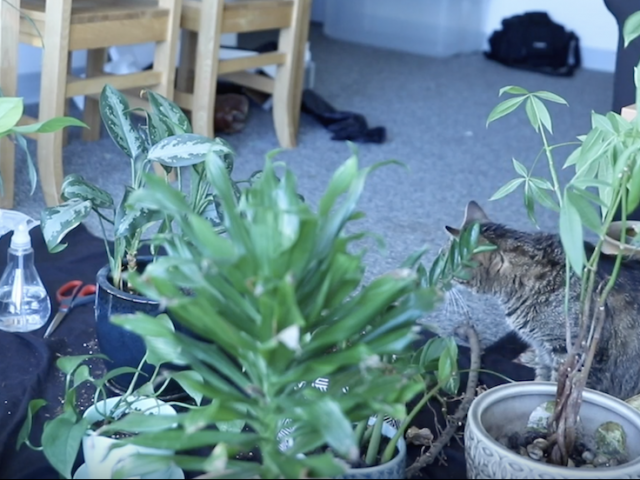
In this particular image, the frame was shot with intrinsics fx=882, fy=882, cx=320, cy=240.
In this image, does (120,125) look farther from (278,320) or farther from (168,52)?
(168,52)

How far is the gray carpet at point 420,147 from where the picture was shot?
2.44 metres

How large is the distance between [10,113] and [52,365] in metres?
0.57

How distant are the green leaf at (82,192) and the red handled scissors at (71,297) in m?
0.43

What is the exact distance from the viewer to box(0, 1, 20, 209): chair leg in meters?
2.18

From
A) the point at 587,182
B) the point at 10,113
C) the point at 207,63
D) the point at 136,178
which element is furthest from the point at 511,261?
the point at 207,63

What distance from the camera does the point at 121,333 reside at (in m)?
1.37

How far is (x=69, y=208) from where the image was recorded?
4.29 feet

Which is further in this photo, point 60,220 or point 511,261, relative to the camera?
point 511,261

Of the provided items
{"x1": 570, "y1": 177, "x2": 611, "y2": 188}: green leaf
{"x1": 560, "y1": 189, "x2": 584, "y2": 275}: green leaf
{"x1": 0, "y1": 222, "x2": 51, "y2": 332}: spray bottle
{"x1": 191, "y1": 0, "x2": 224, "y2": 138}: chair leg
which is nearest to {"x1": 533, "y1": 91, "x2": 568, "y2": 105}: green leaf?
{"x1": 570, "y1": 177, "x2": 611, "y2": 188}: green leaf

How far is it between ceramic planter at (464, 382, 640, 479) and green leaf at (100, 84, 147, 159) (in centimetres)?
66

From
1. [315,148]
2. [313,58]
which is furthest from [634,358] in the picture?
[313,58]

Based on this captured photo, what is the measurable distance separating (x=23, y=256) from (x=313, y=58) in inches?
130

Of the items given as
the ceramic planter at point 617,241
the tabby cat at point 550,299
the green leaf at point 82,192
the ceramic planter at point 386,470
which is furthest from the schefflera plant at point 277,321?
the ceramic planter at point 617,241

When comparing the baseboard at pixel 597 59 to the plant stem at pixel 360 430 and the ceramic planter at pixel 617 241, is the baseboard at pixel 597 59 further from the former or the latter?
the plant stem at pixel 360 430
